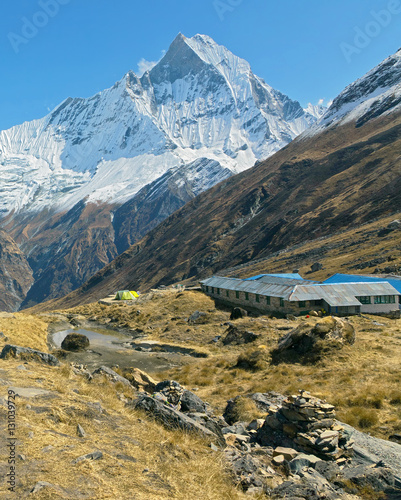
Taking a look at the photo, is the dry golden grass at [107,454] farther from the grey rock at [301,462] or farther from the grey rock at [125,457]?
the grey rock at [301,462]

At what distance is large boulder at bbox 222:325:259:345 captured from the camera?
38.3 meters

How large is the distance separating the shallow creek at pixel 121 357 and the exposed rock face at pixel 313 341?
11185mm

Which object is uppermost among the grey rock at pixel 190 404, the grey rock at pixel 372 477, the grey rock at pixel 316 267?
the grey rock at pixel 190 404

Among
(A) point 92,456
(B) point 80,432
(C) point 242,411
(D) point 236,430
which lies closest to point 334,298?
(C) point 242,411

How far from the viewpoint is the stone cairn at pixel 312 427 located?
12742mm

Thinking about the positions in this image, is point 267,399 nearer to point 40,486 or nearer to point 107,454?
point 107,454

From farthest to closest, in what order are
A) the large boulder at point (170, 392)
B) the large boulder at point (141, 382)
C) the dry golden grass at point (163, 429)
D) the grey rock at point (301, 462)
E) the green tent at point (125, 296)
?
the green tent at point (125, 296) < the large boulder at point (141, 382) < the large boulder at point (170, 392) < the grey rock at point (301, 462) < the dry golden grass at point (163, 429)

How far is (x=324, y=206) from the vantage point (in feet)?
480

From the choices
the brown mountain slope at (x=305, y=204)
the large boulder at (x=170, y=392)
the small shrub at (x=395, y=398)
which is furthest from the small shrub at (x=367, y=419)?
the brown mountain slope at (x=305, y=204)

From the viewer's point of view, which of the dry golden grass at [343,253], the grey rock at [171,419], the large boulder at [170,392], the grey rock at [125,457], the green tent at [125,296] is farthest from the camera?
the green tent at [125,296]

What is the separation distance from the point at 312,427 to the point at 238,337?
26485 millimetres

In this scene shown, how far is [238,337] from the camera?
39.9 m

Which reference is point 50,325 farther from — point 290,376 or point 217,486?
point 217,486

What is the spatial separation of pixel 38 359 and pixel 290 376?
1575 centimetres
